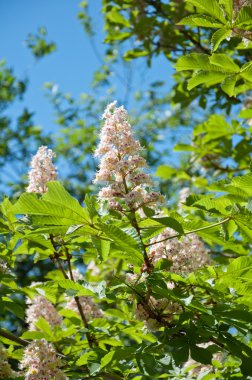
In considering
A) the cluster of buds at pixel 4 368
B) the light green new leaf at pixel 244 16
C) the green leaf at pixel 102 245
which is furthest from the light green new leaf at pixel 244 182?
the cluster of buds at pixel 4 368

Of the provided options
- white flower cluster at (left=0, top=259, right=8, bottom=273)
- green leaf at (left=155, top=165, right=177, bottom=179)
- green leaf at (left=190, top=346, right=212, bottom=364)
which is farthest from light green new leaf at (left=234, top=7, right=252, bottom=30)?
green leaf at (left=155, top=165, right=177, bottom=179)

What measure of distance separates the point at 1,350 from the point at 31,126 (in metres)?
9.15

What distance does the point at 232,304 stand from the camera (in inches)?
71.7

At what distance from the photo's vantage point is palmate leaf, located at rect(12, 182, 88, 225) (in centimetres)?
143

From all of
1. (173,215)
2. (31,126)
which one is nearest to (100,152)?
(173,215)

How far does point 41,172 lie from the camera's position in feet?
8.52

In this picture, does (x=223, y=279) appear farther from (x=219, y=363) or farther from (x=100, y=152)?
(x=219, y=363)

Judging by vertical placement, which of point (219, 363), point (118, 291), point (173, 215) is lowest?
point (219, 363)

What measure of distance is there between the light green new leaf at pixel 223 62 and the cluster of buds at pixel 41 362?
1523mm

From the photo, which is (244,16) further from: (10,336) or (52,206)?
(10,336)

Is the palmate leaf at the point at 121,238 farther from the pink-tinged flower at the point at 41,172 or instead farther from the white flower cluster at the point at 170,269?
the pink-tinged flower at the point at 41,172

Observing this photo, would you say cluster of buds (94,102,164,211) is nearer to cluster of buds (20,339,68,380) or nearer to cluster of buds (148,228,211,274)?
cluster of buds (148,228,211,274)

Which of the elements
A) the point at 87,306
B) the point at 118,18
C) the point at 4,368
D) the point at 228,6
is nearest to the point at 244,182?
the point at 228,6

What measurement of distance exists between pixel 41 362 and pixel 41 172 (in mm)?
949
